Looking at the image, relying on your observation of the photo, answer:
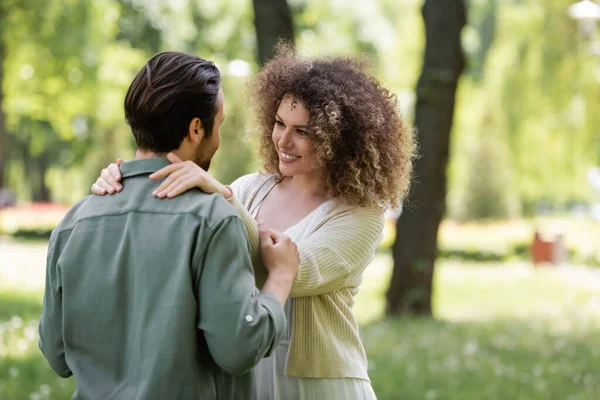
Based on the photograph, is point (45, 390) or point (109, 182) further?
point (45, 390)

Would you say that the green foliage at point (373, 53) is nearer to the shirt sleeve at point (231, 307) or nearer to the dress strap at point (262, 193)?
the dress strap at point (262, 193)

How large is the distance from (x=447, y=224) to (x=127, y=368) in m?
23.9

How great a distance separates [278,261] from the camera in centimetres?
247

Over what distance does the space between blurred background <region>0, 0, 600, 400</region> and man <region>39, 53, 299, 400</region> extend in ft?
3.73

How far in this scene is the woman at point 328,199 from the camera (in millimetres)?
2846

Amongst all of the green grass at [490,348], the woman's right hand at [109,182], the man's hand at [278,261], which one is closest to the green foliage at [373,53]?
the green grass at [490,348]

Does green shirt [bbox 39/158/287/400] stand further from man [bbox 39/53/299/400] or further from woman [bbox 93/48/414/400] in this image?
woman [bbox 93/48/414/400]

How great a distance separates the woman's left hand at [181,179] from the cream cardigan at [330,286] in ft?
1.45

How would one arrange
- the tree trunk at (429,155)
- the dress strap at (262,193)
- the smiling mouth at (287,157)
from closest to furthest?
the smiling mouth at (287,157) < the dress strap at (262,193) < the tree trunk at (429,155)

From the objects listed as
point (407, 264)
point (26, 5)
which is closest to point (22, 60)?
point (26, 5)

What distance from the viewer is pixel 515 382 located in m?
6.87

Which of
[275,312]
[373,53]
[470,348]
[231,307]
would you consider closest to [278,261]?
[275,312]

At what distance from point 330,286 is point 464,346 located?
5.63 meters

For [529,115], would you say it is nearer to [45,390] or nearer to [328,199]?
[45,390]
